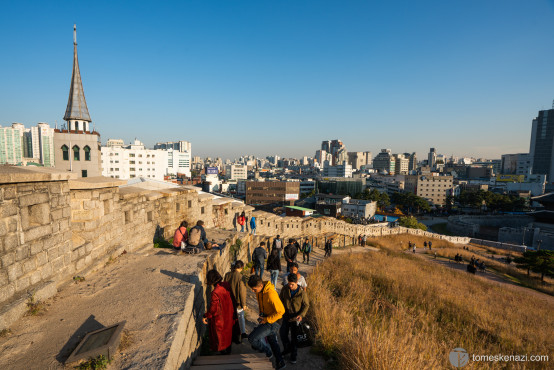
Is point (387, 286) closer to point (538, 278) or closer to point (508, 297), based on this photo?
point (508, 297)

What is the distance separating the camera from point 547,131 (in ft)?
416

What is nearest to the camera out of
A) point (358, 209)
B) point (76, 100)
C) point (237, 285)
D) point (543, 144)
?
point (237, 285)

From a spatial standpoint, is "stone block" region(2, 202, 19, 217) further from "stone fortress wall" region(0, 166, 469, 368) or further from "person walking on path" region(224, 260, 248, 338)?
"person walking on path" region(224, 260, 248, 338)

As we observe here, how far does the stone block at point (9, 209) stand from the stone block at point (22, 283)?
34.1 inches

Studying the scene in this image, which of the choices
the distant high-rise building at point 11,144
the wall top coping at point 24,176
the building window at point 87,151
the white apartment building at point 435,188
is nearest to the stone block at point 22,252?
the wall top coping at point 24,176

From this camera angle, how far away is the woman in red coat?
11.9 feet

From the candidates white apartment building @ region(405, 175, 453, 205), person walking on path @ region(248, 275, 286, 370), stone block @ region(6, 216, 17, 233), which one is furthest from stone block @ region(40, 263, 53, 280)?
white apartment building @ region(405, 175, 453, 205)

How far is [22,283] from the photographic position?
338cm

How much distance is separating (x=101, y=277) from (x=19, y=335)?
1727 millimetres

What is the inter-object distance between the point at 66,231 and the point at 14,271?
107 centimetres

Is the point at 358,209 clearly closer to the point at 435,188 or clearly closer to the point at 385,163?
the point at 435,188

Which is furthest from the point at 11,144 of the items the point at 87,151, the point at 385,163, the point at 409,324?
the point at 385,163

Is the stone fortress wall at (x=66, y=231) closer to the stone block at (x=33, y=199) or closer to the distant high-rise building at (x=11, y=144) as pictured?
the stone block at (x=33, y=199)

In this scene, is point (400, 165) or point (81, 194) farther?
point (400, 165)
